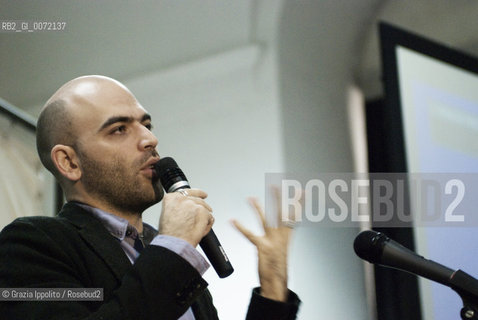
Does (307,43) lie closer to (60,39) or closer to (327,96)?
(327,96)

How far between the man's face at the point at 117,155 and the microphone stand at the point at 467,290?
1.84 feet

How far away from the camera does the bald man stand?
965 millimetres

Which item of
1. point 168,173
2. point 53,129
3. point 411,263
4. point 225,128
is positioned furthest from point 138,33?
point 411,263

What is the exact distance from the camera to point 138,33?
9.89ft

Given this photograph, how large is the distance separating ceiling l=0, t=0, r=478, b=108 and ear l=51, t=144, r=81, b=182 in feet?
4.58

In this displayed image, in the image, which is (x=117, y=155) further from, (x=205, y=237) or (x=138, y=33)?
(x=138, y=33)

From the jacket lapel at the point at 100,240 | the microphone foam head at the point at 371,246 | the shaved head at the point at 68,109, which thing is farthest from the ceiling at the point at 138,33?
the microphone foam head at the point at 371,246

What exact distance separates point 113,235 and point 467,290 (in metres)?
0.64

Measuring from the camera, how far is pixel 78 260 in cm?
107

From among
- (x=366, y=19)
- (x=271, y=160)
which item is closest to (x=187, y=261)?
(x=271, y=160)

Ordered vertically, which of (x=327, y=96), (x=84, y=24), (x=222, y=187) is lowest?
(x=222, y=187)

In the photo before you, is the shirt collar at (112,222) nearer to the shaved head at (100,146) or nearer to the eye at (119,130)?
the shaved head at (100,146)

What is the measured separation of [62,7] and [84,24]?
0.17 m

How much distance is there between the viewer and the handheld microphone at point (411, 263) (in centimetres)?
98
